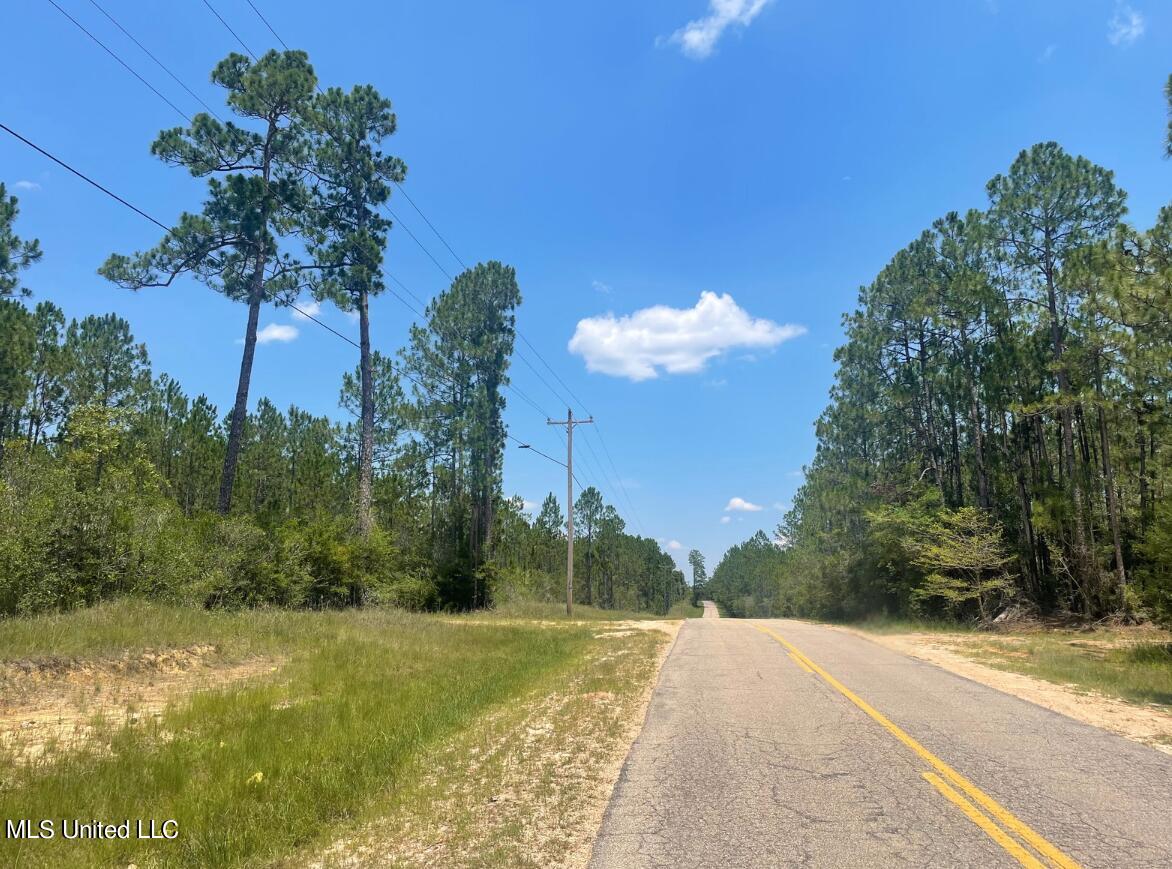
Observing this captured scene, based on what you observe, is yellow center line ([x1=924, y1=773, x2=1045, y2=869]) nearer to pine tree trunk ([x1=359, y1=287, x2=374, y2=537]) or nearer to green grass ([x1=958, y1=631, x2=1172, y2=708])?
green grass ([x1=958, y1=631, x2=1172, y2=708])

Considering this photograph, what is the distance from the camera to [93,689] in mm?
9648

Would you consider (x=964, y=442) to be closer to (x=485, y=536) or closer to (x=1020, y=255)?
(x=1020, y=255)

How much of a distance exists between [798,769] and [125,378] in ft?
154

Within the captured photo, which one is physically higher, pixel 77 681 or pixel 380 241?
pixel 380 241

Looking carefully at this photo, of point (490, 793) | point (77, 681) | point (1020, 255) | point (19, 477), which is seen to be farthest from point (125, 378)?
point (1020, 255)

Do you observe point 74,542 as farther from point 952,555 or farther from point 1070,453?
point 1070,453

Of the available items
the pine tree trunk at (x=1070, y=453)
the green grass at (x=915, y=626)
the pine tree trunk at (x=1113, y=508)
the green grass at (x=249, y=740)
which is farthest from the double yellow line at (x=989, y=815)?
the pine tree trunk at (x=1070, y=453)

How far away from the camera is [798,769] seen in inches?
242

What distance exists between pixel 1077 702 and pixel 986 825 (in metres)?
6.90

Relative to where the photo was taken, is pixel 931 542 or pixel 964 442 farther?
pixel 964 442

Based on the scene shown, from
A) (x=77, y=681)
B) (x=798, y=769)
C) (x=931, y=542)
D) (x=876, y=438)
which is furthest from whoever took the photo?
(x=876, y=438)

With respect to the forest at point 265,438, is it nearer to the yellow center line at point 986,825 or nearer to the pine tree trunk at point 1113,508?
the yellow center line at point 986,825

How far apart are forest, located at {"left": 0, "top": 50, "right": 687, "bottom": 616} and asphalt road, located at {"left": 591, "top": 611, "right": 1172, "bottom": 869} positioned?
1372 centimetres

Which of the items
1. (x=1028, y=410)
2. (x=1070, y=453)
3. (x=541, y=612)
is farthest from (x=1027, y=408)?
(x=541, y=612)
